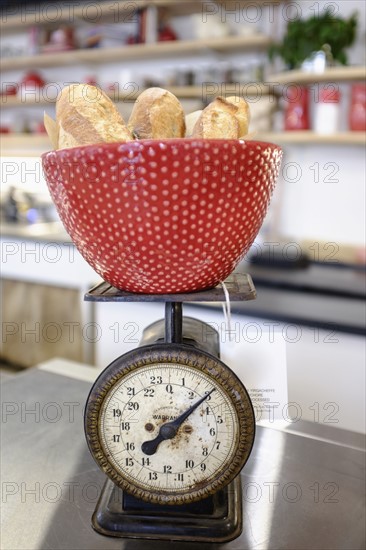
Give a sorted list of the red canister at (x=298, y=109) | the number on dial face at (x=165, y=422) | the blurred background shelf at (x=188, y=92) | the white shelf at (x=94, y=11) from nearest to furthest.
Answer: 1. the number on dial face at (x=165, y=422)
2. the red canister at (x=298, y=109)
3. the blurred background shelf at (x=188, y=92)
4. the white shelf at (x=94, y=11)

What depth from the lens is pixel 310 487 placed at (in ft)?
2.59

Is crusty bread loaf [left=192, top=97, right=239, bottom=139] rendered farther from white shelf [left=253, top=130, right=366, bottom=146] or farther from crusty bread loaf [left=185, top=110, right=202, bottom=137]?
white shelf [left=253, top=130, right=366, bottom=146]

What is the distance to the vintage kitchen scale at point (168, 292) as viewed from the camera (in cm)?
53

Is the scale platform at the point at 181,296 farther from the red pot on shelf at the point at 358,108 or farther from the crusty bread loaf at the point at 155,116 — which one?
the red pot on shelf at the point at 358,108

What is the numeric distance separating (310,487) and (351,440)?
205 millimetres

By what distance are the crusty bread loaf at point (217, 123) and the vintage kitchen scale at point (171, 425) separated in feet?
0.58

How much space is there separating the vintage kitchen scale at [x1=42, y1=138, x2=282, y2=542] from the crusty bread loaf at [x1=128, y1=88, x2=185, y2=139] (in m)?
0.07

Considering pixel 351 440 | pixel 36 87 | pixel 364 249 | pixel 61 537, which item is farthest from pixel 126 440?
pixel 36 87

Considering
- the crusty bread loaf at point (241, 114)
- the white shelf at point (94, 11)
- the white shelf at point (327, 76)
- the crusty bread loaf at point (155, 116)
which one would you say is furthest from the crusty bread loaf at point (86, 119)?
the white shelf at point (94, 11)

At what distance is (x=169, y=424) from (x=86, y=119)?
360 mm

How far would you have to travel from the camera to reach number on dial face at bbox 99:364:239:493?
0.62 m

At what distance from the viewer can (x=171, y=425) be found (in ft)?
2.04

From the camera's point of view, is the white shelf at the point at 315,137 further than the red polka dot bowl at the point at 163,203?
Yes

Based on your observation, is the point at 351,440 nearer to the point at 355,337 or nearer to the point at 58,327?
the point at 355,337
